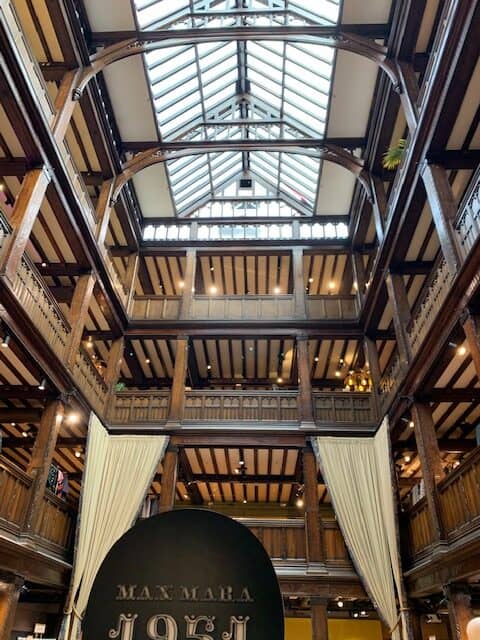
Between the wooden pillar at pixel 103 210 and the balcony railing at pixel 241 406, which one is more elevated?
the wooden pillar at pixel 103 210

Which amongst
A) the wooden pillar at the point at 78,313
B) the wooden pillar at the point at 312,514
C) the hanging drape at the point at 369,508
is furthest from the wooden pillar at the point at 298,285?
the wooden pillar at the point at 78,313

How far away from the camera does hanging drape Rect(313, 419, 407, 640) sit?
9734mm

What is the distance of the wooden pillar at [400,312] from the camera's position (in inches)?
413

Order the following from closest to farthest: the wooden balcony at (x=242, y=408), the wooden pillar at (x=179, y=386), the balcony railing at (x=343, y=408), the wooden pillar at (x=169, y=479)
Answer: the wooden pillar at (x=169, y=479), the balcony railing at (x=343, y=408), the wooden balcony at (x=242, y=408), the wooden pillar at (x=179, y=386)

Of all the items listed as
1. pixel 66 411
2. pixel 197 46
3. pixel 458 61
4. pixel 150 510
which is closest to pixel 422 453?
pixel 458 61

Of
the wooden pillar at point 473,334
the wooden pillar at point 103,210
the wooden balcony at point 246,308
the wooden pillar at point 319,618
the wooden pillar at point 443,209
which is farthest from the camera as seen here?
the wooden balcony at point 246,308

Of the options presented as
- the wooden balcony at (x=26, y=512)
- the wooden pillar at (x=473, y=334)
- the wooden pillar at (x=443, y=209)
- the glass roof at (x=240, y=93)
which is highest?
the glass roof at (x=240, y=93)

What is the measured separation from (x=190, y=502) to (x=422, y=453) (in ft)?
38.9

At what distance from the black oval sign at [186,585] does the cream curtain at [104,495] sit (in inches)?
373

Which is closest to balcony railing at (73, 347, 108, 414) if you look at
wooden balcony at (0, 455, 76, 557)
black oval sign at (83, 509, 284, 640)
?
wooden balcony at (0, 455, 76, 557)

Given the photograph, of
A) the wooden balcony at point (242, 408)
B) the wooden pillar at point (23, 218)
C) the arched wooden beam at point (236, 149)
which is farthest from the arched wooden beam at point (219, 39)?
the wooden balcony at point (242, 408)

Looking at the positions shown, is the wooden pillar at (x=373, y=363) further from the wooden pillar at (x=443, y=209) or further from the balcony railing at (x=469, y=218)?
the balcony railing at (x=469, y=218)

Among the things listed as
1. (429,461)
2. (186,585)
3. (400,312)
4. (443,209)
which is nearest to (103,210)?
(400,312)

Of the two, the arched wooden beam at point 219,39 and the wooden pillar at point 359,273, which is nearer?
the arched wooden beam at point 219,39
